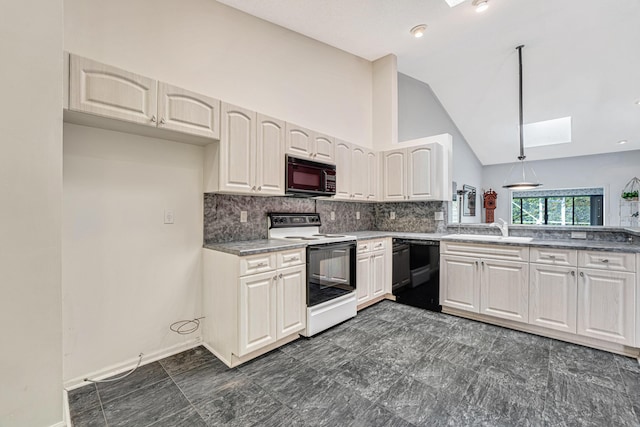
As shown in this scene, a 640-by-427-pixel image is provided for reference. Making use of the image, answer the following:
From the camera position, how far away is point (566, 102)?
192 inches

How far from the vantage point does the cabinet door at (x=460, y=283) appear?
9.59 ft

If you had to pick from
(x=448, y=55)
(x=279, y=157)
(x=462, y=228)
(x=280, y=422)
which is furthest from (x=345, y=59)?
(x=280, y=422)

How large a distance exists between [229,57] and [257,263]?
197cm

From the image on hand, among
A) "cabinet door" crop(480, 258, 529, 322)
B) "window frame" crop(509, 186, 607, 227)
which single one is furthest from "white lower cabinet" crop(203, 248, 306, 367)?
"window frame" crop(509, 186, 607, 227)

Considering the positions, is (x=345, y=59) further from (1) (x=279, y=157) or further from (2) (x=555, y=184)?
(2) (x=555, y=184)

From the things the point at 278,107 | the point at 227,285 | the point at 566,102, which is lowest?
the point at 227,285

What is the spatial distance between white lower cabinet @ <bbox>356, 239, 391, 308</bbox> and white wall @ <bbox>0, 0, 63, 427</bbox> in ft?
8.14

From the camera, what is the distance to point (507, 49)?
12.5 feet

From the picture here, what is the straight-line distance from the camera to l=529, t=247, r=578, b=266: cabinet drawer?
2418mm

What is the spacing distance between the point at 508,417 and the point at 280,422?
1.29 metres

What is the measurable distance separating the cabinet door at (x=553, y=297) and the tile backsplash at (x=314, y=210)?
1.26m

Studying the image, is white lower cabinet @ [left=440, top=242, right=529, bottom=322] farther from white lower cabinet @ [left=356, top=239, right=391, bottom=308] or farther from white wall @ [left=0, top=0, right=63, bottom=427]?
white wall @ [left=0, top=0, right=63, bottom=427]

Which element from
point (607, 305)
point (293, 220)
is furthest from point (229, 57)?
point (607, 305)

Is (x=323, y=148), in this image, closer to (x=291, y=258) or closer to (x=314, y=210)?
(x=314, y=210)
